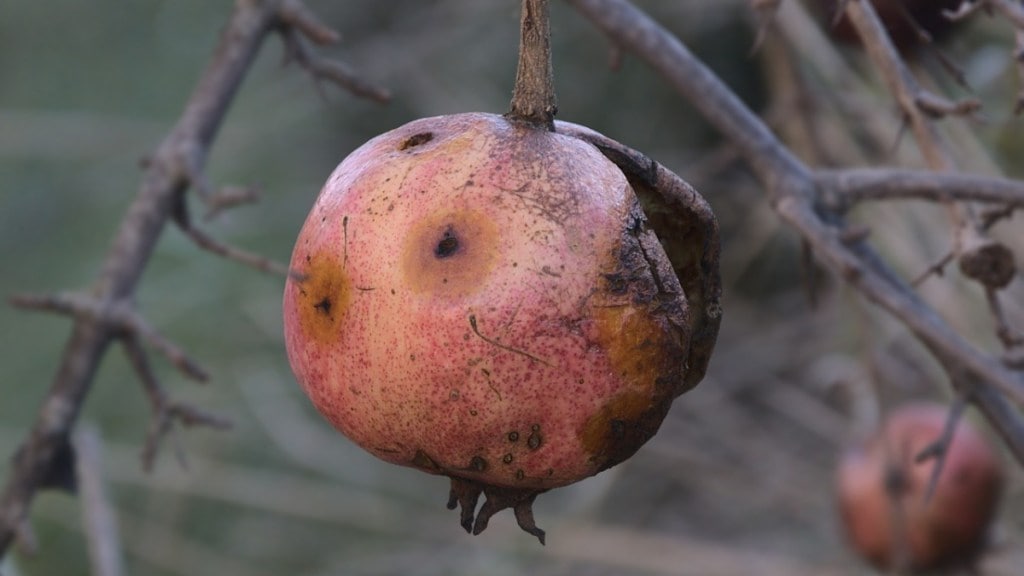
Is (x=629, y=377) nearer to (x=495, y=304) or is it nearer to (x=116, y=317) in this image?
(x=495, y=304)

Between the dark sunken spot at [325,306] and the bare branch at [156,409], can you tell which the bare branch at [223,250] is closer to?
the bare branch at [156,409]

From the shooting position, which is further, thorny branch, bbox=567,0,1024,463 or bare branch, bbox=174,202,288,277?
bare branch, bbox=174,202,288,277

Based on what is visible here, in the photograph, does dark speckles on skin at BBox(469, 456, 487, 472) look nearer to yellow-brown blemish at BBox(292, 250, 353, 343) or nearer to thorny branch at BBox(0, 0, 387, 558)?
yellow-brown blemish at BBox(292, 250, 353, 343)

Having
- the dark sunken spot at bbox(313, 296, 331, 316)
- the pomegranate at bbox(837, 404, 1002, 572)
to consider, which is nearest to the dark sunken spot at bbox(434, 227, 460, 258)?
the dark sunken spot at bbox(313, 296, 331, 316)

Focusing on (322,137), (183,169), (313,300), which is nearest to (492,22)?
(322,137)

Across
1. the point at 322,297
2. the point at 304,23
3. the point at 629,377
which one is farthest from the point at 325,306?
the point at 304,23

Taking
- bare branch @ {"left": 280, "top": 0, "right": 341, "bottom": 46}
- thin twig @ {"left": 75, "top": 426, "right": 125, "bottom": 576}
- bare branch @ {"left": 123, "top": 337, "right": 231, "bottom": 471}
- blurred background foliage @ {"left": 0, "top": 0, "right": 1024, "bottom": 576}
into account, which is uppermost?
bare branch @ {"left": 280, "top": 0, "right": 341, "bottom": 46}

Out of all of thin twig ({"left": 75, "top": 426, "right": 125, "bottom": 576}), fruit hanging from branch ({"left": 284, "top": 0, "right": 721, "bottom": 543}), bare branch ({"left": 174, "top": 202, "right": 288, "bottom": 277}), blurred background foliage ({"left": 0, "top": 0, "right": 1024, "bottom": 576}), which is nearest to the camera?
fruit hanging from branch ({"left": 284, "top": 0, "right": 721, "bottom": 543})

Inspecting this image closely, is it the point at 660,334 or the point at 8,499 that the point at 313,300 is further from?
the point at 8,499
